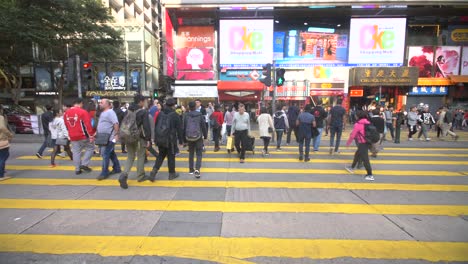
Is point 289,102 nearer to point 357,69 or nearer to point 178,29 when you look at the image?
point 357,69

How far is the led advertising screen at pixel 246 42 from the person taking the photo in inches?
893

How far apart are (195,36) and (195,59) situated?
2.07 m

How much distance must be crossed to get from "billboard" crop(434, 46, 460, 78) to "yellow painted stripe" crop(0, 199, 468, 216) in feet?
80.1

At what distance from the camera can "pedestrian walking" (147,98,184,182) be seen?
18.3 ft

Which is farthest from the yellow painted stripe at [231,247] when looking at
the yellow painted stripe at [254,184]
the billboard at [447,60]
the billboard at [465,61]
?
the billboard at [465,61]

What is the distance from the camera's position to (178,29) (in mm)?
23828

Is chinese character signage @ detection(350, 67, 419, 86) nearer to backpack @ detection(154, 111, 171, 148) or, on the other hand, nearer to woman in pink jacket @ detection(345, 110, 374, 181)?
woman in pink jacket @ detection(345, 110, 374, 181)

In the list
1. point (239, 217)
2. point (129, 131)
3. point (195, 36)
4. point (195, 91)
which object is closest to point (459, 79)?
point (195, 91)

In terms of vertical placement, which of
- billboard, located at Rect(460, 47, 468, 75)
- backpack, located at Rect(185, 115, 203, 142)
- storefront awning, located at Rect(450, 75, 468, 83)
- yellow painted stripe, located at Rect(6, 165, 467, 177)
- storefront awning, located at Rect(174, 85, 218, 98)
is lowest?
yellow painted stripe, located at Rect(6, 165, 467, 177)

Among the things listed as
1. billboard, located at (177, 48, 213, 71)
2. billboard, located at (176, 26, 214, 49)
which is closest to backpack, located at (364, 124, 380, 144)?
billboard, located at (177, 48, 213, 71)

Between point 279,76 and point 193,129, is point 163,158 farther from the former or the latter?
point 279,76

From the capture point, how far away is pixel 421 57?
919 inches

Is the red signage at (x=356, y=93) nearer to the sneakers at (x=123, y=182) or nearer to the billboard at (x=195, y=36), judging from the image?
the billboard at (x=195, y=36)

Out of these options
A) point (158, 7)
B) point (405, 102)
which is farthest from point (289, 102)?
point (158, 7)
